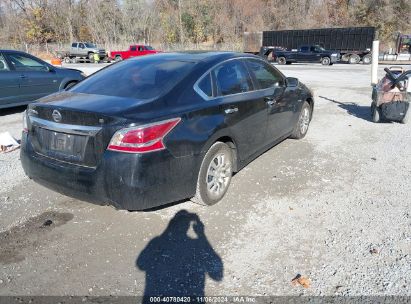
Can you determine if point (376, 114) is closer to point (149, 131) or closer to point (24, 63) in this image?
point (149, 131)

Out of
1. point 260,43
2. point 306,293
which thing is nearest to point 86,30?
point 260,43

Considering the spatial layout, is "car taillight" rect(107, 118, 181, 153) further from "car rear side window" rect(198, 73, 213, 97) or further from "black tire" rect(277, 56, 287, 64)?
"black tire" rect(277, 56, 287, 64)

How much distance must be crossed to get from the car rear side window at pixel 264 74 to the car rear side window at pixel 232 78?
0.24m

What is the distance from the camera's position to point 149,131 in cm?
304

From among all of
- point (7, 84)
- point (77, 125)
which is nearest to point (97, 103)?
point (77, 125)

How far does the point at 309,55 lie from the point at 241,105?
25818mm

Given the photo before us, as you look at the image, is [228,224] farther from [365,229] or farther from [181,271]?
[365,229]

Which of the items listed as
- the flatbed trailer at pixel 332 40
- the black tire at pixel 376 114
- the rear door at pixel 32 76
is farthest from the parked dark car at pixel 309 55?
the rear door at pixel 32 76

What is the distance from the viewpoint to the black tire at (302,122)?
6242 mm

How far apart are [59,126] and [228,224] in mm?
1898

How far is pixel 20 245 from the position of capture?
330 centimetres

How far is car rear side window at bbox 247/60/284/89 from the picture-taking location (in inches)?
186

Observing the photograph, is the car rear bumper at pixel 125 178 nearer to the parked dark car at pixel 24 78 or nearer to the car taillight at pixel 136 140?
the car taillight at pixel 136 140

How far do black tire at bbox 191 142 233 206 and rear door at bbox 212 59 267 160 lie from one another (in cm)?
25
